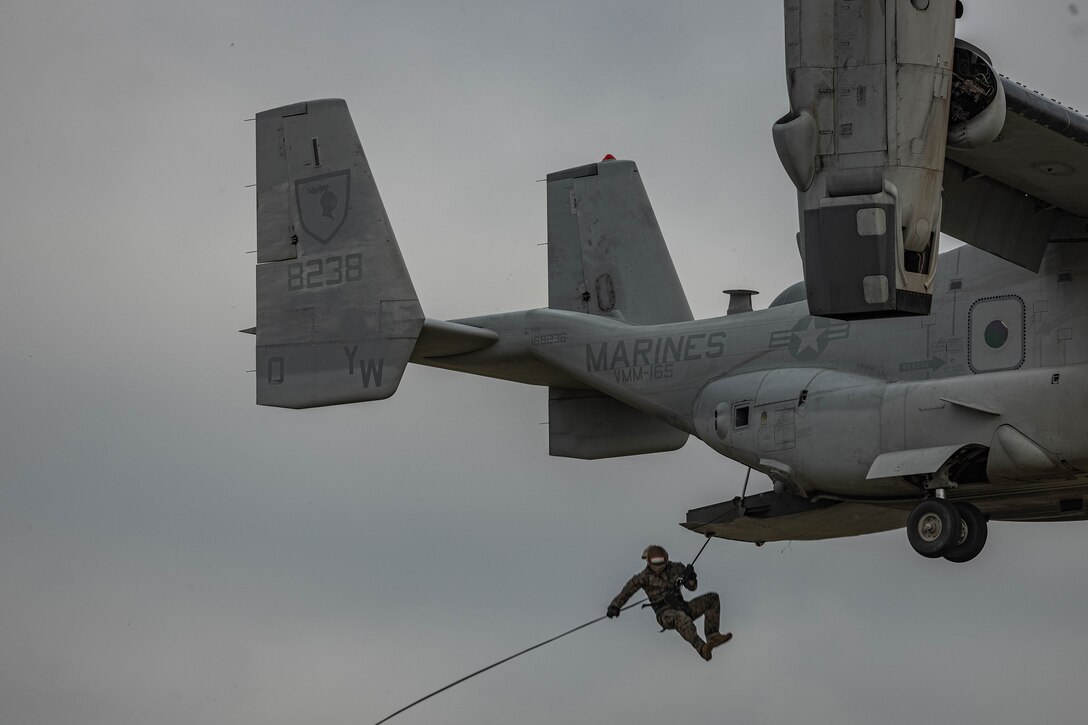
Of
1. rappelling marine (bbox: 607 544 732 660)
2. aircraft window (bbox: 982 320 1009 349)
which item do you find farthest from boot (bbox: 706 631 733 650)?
aircraft window (bbox: 982 320 1009 349)

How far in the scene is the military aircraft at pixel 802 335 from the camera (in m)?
20.4

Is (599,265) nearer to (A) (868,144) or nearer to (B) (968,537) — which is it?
(B) (968,537)

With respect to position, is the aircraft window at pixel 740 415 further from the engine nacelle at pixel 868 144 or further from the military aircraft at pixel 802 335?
the engine nacelle at pixel 868 144

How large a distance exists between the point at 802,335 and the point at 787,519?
2284mm

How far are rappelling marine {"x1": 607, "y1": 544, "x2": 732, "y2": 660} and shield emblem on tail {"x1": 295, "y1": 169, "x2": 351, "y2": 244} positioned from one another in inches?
214

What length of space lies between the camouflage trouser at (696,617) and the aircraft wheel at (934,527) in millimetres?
2767

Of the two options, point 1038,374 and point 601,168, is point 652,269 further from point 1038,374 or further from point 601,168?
point 1038,374

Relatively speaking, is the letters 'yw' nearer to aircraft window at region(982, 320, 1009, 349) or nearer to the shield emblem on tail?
the shield emblem on tail

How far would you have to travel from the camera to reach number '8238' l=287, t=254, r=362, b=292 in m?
25.4

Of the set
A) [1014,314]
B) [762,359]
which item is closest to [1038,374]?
[1014,314]

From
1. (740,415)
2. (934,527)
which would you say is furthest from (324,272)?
(934,527)

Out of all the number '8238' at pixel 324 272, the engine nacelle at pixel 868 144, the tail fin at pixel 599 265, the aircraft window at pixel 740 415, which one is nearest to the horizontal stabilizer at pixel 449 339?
the number '8238' at pixel 324 272

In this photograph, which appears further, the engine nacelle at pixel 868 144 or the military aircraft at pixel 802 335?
the military aircraft at pixel 802 335

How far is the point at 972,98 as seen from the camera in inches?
723
